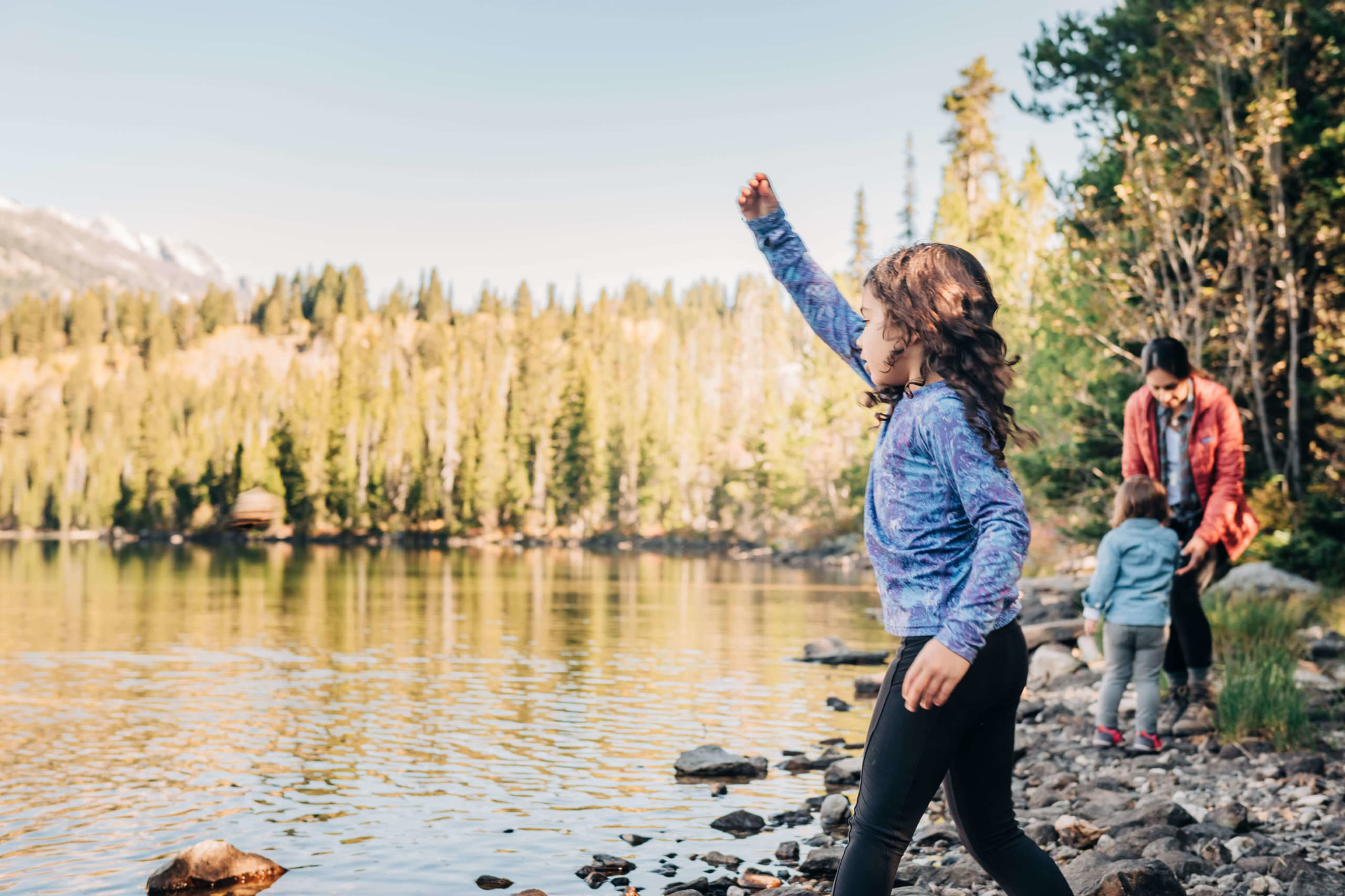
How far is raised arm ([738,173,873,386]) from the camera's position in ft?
12.1

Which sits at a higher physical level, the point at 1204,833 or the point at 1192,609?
the point at 1192,609

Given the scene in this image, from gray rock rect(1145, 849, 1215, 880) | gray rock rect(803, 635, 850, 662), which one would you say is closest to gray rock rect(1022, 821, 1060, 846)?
gray rock rect(1145, 849, 1215, 880)

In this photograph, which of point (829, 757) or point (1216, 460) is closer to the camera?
point (1216, 460)

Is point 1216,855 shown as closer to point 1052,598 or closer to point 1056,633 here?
point 1056,633

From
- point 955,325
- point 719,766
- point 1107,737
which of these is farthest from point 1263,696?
point 955,325

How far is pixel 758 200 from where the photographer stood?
150 inches

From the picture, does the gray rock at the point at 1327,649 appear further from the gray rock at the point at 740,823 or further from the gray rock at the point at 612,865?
the gray rock at the point at 612,865

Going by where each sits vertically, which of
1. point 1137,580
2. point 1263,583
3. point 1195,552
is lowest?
point 1263,583

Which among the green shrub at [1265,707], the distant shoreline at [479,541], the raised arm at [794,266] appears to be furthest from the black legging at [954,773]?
the distant shoreline at [479,541]

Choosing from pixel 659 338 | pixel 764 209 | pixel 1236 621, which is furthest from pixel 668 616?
pixel 659 338

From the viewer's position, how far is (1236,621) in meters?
10.9

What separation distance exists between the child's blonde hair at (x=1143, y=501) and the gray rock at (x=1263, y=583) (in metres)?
5.55

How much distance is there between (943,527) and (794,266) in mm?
1154

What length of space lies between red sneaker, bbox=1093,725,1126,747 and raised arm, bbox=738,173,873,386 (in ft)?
19.0
